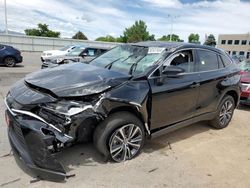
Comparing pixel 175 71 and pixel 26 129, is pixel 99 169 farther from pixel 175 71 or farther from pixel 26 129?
pixel 175 71

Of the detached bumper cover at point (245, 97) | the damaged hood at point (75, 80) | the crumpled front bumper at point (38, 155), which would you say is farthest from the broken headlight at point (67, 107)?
the detached bumper cover at point (245, 97)

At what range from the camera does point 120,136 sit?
11.4ft

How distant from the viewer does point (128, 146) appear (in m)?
3.60

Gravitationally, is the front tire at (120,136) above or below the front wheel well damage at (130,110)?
below

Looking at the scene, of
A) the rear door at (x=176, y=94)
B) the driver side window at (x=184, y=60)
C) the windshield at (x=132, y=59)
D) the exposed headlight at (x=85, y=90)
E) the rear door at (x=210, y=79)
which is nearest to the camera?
the exposed headlight at (x=85, y=90)

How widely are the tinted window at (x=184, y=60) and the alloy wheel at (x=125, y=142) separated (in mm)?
1306

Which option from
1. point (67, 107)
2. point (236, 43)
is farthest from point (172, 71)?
point (236, 43)

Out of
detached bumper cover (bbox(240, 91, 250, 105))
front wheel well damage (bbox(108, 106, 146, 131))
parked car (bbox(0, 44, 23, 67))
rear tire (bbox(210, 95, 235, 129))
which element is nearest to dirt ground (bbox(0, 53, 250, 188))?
rear tire (bbox(210, 95, 235, 129))

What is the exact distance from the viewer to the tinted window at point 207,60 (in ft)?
14.8

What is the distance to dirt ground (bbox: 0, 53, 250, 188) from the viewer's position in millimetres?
3121

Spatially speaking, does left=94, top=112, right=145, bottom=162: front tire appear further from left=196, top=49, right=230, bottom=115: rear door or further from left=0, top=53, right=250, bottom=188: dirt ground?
left=196, top=49, right=230, bottom=115: rear door

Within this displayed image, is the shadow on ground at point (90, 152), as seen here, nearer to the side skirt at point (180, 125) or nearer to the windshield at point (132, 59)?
the side skirt at point (180, 125)

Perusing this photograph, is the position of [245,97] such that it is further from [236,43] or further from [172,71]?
[236,43]

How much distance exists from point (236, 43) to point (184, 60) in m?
73.7
